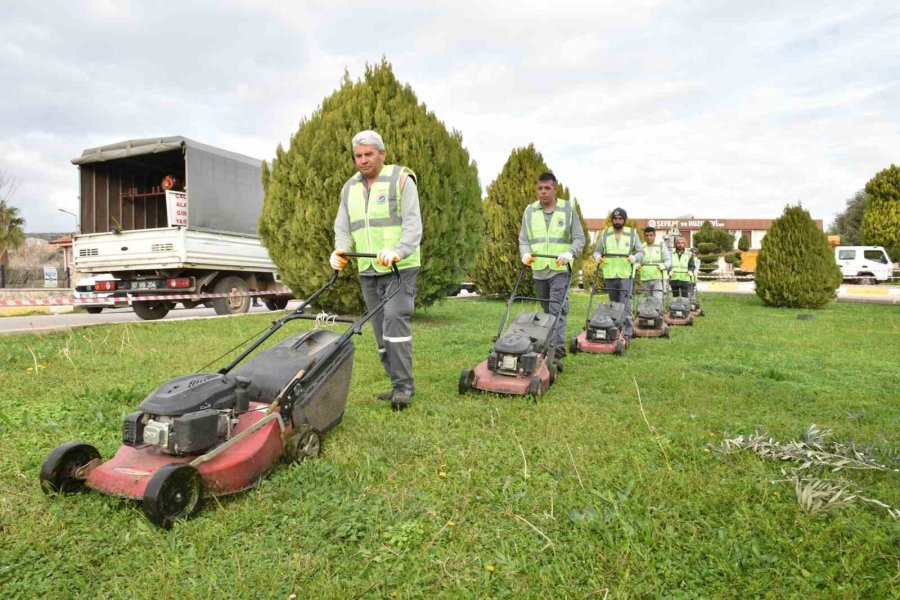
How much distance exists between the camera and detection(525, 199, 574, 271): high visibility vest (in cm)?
612

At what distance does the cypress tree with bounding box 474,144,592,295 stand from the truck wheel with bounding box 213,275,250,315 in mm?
5592

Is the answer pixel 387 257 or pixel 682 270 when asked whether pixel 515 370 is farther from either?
pixel 682 270

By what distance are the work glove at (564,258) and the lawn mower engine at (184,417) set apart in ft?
12.2

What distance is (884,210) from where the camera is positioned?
28.9 metres

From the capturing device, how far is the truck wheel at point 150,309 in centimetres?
1145

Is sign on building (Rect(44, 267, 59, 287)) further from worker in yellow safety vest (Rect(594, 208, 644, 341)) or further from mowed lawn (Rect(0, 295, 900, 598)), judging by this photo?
worker in yellow safety vest (Rect(594, 208, 644, 341))

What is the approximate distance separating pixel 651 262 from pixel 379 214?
7.43m

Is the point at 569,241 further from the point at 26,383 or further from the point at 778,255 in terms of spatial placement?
the point at 778,255

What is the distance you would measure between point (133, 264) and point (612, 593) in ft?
35.6

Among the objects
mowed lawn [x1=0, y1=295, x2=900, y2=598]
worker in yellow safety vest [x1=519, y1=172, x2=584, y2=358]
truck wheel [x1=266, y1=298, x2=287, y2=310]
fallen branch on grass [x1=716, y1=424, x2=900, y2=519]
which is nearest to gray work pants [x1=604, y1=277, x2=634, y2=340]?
worker in yellow safety vest [x1=519, y1=172, x2=584, y2=358]

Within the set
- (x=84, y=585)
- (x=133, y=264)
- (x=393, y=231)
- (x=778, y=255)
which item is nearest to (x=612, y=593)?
(x=84, y=585)

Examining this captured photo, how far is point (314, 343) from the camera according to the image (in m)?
3.38

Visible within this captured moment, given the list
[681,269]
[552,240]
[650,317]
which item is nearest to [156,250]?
[552,240]

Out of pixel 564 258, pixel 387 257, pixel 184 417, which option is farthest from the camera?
pixel 564 258
